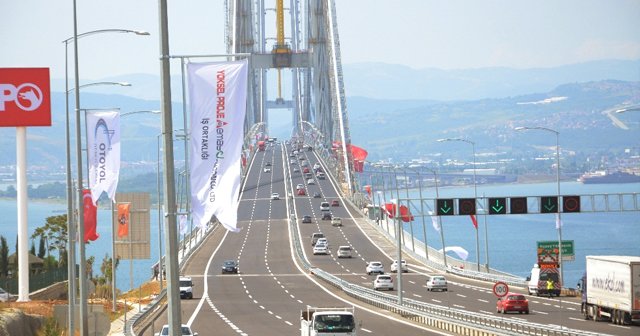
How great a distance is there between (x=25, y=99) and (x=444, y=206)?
23.0 metres

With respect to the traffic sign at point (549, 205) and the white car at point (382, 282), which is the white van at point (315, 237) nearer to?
the white car at point (382, 282)

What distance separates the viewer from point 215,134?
2317cm

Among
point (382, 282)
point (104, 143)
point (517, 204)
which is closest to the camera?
point (104, 143)

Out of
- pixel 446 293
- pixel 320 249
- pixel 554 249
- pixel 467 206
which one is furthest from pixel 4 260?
pixel 320 249

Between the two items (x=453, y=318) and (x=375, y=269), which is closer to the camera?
(x=453, y=318)

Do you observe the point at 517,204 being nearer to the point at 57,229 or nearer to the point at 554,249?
the point at 554,249

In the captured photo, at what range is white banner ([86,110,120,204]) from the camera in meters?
43.0

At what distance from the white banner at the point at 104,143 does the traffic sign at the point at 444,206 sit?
31502 millimetres

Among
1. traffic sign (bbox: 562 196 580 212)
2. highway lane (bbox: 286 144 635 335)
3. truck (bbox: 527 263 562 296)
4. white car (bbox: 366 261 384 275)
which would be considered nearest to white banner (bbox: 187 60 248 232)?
highway lane (bbox: 286 144 635 335)

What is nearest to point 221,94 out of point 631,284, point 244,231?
point 631,284

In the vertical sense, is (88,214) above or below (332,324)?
above

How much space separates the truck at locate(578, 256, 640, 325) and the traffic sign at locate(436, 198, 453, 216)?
16.5 metres

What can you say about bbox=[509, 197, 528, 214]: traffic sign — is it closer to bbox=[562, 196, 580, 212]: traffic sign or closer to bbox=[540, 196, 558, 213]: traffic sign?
bbox=[540, 196, 558, 213]: traffic sign

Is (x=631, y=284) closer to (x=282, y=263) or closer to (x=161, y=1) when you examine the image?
(x=161, y=1)
